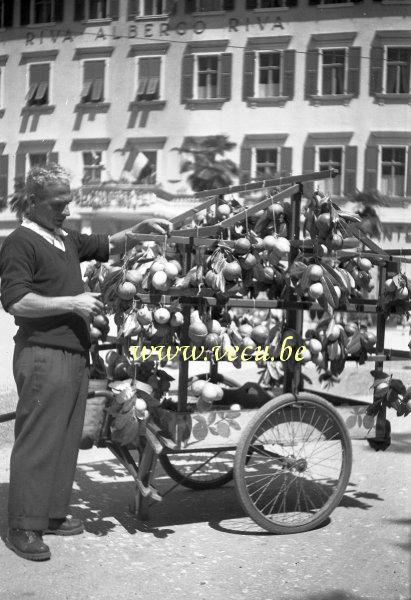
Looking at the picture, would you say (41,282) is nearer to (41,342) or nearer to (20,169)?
(41,342)

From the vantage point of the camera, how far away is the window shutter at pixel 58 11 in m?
4.57

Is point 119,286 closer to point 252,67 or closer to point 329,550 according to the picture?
point 329,550

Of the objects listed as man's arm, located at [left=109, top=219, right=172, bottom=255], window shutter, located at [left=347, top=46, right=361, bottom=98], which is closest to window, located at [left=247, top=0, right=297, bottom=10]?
window shutter, located at [left=347, top=46, right=361, bottom=98]

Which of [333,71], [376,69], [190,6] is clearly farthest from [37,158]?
[376,69]

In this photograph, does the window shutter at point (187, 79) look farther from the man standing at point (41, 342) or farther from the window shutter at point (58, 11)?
the man standing at point (41, 342)

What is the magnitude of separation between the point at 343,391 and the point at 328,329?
4834 millimetres

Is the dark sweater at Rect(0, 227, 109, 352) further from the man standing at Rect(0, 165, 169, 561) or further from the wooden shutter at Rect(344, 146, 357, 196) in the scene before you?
the wooden shutter at Rect(344, 146, 357, 196)

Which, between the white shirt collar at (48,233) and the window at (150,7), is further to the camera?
the window at (150,7)

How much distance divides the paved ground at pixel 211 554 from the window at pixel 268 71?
2.28 m

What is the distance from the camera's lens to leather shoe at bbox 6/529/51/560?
10.8ft

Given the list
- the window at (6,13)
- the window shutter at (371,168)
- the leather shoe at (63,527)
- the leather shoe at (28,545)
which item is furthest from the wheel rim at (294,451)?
the window shutter at (371,168)

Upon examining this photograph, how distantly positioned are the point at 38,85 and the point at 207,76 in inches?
33.8

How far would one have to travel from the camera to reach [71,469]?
3.57 metres

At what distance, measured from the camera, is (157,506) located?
4.27 metres
